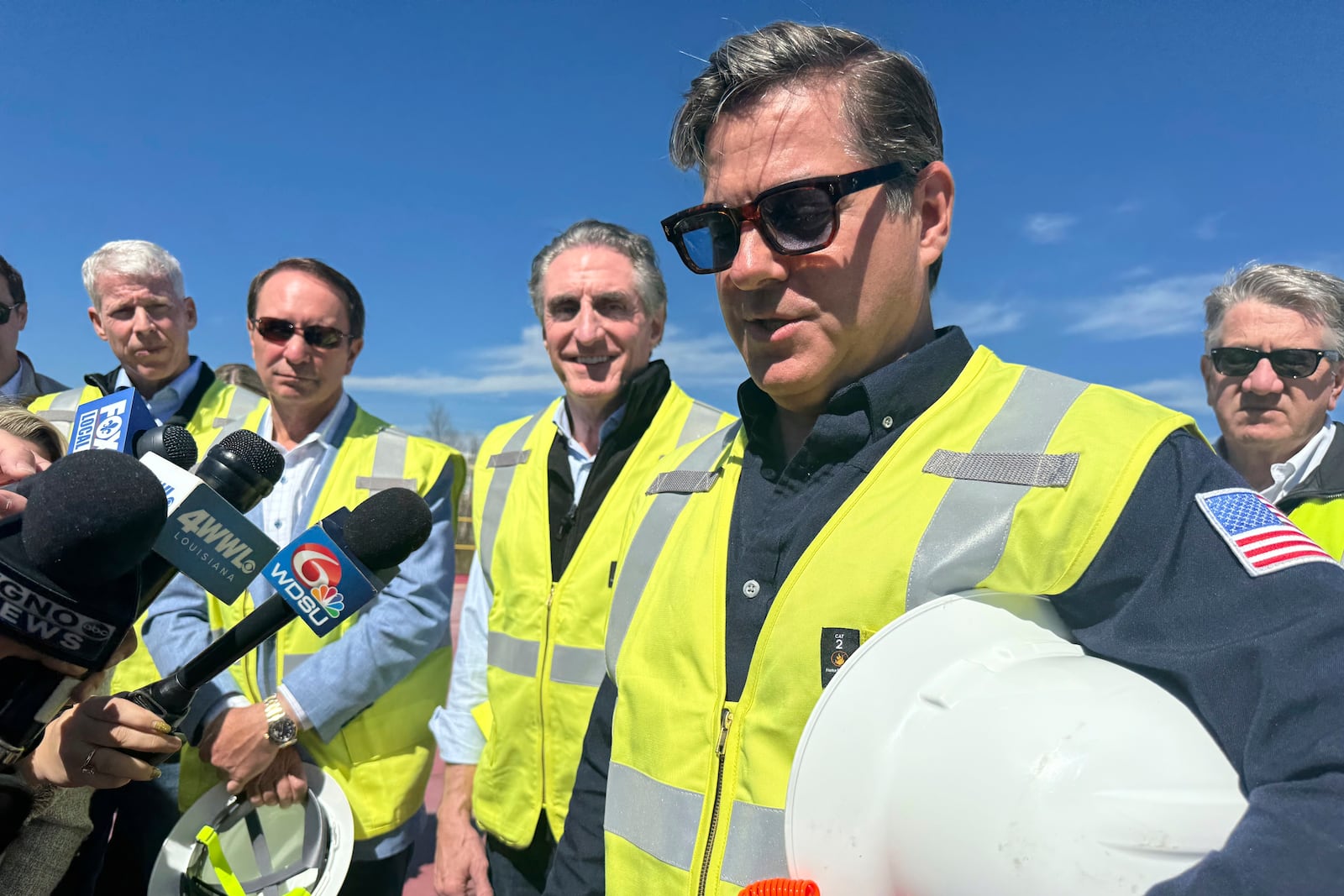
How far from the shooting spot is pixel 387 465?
10.2 feet

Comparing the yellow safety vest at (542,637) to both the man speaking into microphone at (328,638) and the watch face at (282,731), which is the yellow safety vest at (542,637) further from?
the watch face at (282,731)

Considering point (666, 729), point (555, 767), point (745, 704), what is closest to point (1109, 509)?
point (745, 704)

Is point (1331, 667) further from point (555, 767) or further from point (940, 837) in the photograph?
point (555, 767)

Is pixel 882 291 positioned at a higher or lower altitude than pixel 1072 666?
higher

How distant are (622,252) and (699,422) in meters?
Answer: 0.70

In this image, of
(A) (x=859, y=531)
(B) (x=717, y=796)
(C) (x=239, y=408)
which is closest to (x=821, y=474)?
(A) (x=859, y=531)

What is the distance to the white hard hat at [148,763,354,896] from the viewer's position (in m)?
2.38

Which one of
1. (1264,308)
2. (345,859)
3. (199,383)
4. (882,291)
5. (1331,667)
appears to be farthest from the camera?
(199,383)

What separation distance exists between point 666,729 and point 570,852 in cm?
51

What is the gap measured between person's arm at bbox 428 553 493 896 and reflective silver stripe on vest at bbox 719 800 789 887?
5.73 ft

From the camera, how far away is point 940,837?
1.01 meters

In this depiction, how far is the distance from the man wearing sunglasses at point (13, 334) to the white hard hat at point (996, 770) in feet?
14.5

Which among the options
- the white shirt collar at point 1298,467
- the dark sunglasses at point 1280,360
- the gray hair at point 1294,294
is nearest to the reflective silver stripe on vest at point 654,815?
the white shirt collar at point 1298,467

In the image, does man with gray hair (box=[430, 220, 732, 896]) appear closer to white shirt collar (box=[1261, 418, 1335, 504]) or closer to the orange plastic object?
the orange plastic object
